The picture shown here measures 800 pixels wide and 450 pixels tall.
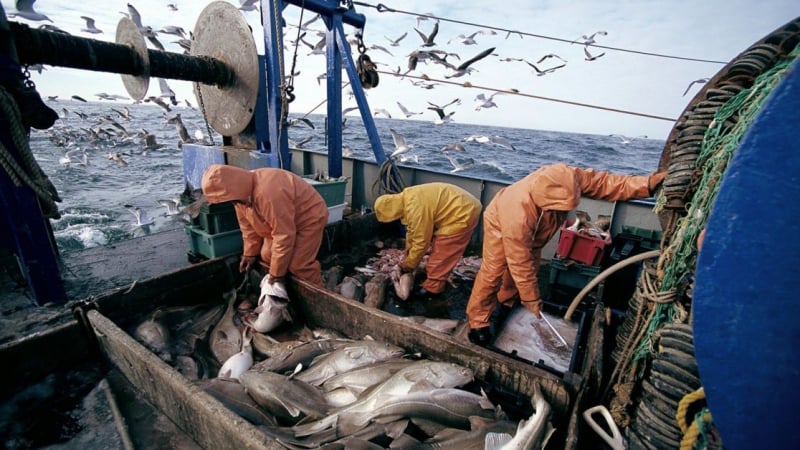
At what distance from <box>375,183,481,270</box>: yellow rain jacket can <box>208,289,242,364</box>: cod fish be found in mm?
2169

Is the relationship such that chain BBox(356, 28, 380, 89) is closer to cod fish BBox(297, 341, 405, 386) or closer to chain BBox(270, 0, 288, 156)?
chain BBox(270, 0, 288, 156)

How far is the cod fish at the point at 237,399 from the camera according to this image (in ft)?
7.05

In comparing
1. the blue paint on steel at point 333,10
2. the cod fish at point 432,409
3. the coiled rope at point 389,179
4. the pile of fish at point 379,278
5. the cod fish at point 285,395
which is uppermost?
the blue paint on steel at point 333,10

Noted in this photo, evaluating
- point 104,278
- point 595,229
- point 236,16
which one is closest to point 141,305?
point 104,278

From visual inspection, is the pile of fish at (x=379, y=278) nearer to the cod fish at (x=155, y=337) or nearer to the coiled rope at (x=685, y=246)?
the cod fish at (x=155, y=337)

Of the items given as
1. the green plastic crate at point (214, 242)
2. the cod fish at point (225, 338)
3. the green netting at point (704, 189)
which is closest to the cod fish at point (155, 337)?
the cod fish at point (225, 338)

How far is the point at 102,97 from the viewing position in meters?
8.62

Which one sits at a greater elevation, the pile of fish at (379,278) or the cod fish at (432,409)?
the cod fish at (432,409)

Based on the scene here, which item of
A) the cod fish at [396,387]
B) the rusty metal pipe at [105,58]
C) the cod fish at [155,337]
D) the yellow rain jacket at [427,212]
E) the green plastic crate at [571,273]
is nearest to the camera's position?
the cod fish at [396,387]

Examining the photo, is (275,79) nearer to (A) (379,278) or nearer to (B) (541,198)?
(A) (379,278)

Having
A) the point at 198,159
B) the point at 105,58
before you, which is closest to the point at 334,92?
the point at 198,159

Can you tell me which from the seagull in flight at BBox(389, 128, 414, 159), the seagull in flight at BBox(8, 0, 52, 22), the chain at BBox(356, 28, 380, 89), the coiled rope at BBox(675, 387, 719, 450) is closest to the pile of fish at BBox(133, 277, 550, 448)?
the coiled rope at BBox(675, 387, 719, 450)

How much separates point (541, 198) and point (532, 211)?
15cm

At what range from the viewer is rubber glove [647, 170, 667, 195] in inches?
113
